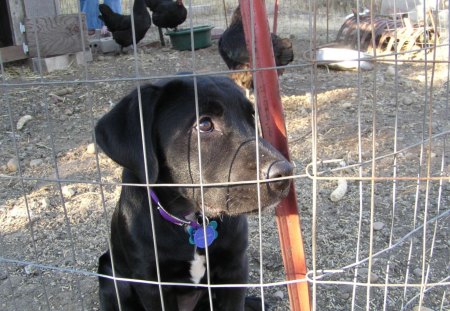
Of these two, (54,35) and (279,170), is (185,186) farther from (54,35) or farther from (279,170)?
(54,35)

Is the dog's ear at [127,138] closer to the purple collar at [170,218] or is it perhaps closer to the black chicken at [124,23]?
the purple collar at [170,218]

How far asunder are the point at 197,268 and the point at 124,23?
627 centimetres

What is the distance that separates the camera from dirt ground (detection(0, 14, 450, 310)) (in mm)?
1833

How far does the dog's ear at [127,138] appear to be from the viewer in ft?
4.94

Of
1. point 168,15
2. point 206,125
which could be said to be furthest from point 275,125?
point 168,15

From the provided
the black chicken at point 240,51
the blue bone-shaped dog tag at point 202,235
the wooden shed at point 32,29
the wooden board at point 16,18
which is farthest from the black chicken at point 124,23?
the blue bone-shaped dog tag at point 202,235

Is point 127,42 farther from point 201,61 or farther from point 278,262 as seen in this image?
point 278,262

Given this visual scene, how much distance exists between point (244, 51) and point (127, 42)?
295 cm

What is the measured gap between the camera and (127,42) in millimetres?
7359

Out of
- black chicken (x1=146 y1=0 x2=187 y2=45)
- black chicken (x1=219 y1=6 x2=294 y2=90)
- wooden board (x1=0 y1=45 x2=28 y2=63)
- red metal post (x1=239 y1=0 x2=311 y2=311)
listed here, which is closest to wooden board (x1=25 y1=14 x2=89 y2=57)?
wooden board (x1=0 y1=45 x2=28 y2=63)

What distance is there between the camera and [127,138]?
1506mm

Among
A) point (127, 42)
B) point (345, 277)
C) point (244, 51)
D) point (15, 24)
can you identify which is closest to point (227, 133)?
point (345, 277)

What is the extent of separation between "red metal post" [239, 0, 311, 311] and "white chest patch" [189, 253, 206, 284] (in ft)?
1.27

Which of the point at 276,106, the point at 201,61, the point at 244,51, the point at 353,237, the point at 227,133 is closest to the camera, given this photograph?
the point at 276,106
